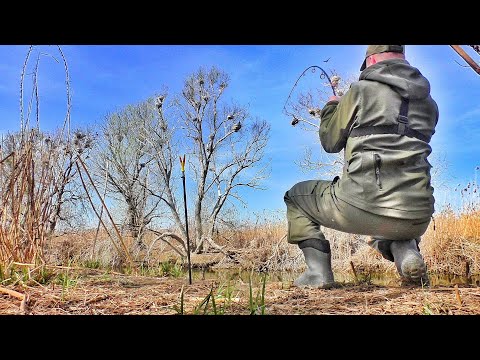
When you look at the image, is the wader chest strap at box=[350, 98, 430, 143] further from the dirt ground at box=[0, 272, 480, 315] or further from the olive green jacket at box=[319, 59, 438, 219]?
the dirt ground at box=[0, 272, 480, 315]

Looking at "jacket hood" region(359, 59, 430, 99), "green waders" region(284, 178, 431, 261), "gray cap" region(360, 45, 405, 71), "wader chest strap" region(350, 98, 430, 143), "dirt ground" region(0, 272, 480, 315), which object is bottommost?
"dirt ground" region(0, 272, 480, 315)

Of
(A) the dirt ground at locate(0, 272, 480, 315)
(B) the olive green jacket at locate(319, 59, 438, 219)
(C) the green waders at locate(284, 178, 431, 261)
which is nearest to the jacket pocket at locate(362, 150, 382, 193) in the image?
(B) the olive green jacket at locate(319, 59, 438, 219)

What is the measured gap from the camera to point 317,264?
2090 mm

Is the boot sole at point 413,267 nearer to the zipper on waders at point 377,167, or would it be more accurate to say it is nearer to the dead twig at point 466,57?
the zipper on waders at point 377,167

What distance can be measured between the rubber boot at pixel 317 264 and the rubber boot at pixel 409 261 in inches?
11.5

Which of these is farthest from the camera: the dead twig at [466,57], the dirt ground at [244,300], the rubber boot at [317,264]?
the dead twig at [466,57]

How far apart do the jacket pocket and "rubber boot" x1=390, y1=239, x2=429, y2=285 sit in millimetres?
289

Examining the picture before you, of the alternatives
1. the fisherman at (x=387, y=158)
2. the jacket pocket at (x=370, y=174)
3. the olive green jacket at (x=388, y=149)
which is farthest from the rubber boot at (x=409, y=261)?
the jacket pocket at (x=370, y=174)

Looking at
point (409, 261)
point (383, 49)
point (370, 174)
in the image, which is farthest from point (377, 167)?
point (383, 49)

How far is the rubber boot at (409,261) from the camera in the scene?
1973 mm

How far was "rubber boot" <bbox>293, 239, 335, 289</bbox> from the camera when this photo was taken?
6.81ft
